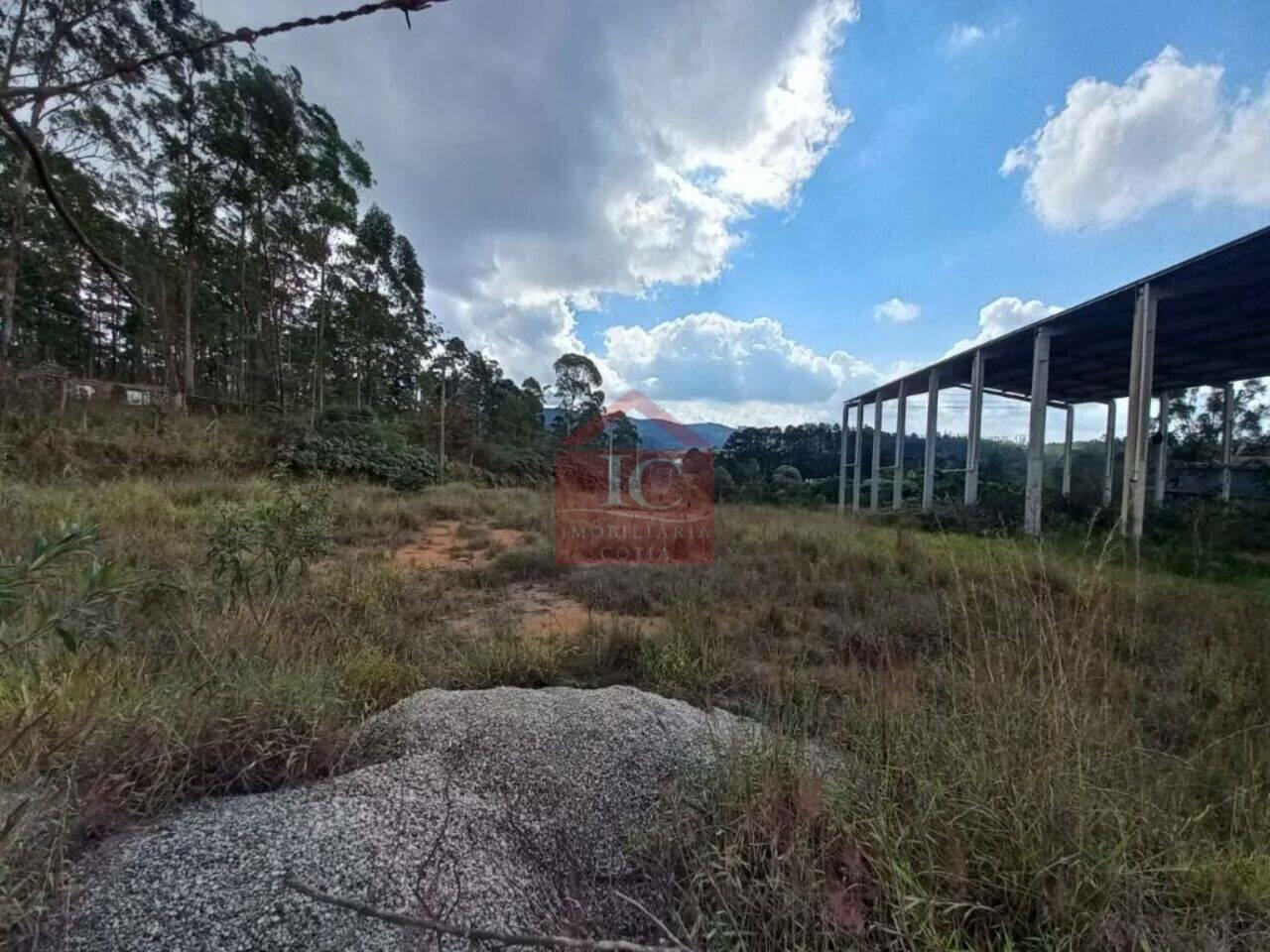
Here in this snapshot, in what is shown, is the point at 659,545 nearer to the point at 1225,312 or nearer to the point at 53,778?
the point at 53,778

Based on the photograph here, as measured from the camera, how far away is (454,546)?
6406 mm

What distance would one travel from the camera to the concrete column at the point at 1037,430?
832cm

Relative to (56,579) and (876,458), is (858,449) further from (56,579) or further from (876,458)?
(56,579)

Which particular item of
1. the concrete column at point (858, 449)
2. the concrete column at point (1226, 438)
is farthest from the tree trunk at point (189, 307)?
the concrete column at point (1226, 438)

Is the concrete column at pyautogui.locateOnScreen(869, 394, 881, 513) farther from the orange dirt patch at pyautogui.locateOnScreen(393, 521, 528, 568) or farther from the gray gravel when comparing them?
the gray gravel

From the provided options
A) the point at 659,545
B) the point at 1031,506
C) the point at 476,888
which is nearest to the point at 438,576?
the point at 659,545

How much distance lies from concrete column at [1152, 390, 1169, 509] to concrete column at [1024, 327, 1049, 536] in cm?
548

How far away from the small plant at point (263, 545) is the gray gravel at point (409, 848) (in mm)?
1212

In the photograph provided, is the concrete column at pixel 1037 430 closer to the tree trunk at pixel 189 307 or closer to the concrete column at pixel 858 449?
the concrete column at pixel 858 449

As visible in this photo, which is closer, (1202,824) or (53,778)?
(53,778)

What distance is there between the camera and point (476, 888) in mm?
1184

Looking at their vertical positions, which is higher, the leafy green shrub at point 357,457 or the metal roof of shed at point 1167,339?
the metal roof of shed at point 1167,339

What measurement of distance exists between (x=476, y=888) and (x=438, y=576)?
390cm

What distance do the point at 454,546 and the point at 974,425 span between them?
10.3 m
